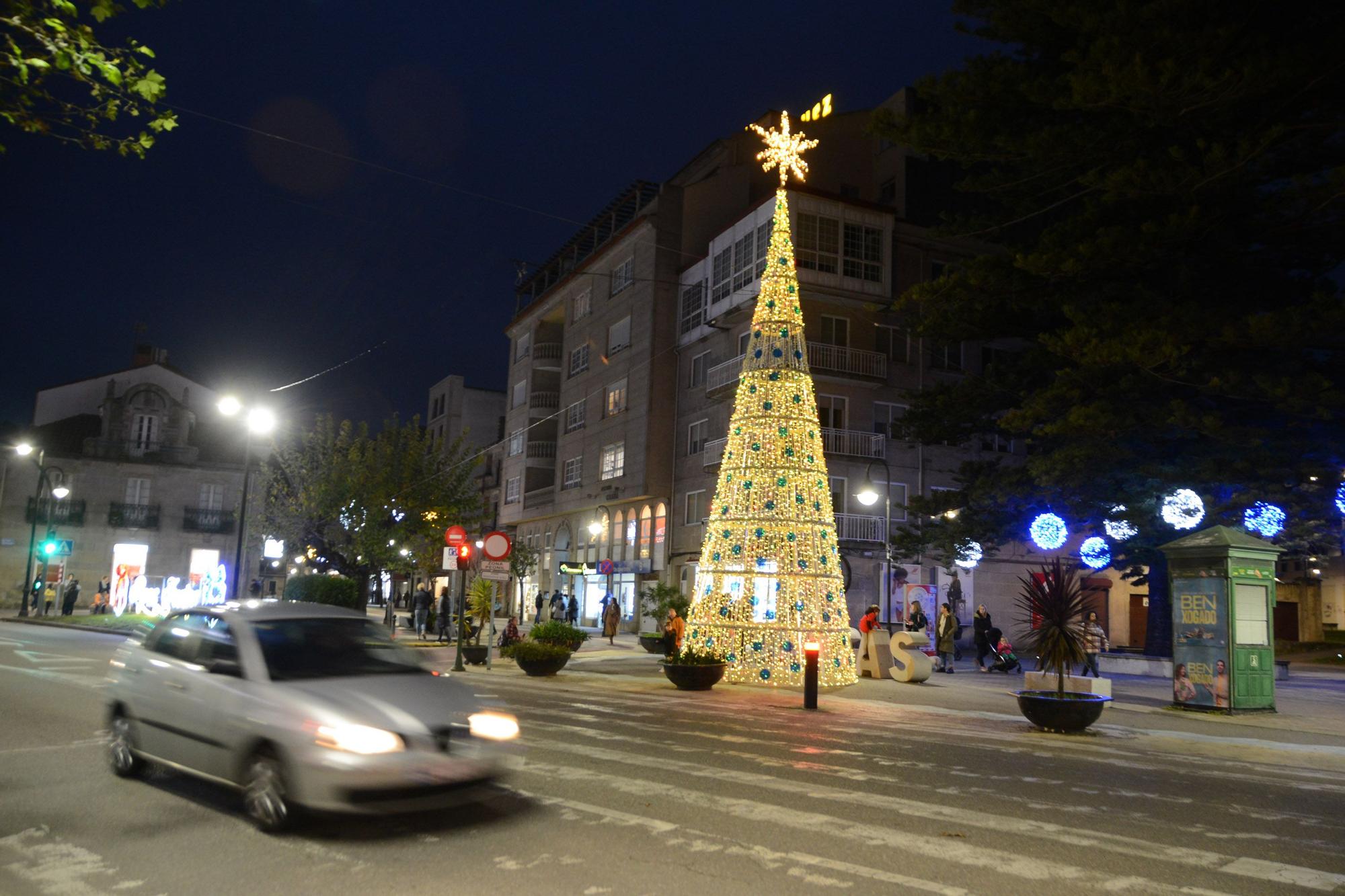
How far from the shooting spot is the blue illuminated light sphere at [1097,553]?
88.8 ft

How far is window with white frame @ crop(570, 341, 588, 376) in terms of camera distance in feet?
171

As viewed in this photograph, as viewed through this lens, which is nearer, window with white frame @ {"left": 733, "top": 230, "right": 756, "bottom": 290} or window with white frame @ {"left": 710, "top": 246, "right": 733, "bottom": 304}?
window with white frame @ {"left": 733, "top": 230, "right": 756, "bottom": 290}

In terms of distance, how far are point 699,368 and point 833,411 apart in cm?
683

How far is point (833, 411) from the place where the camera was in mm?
38531

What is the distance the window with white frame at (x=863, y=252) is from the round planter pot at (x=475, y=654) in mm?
21455

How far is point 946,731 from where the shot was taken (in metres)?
13.8

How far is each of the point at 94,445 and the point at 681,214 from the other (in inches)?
1403

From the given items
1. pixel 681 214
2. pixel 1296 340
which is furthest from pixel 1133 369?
pixel 681 214

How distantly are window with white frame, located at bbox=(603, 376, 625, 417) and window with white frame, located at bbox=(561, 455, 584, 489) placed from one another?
3.53 m

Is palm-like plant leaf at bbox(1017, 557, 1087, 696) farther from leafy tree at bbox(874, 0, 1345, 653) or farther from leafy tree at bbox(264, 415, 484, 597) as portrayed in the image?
leafy tree at bbox(264, 415, 484, 597)

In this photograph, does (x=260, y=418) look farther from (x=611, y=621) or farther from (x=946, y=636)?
(x=946, y=636)

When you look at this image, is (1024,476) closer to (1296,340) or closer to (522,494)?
(1296,340)

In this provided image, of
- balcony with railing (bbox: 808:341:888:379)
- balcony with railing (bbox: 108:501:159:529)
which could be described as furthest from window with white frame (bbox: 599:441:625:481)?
balcony with railing (bbox: 108:501:159:529)

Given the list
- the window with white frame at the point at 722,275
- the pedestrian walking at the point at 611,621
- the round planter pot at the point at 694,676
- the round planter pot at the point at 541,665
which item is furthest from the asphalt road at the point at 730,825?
the window with white frame at the point at 722,275
